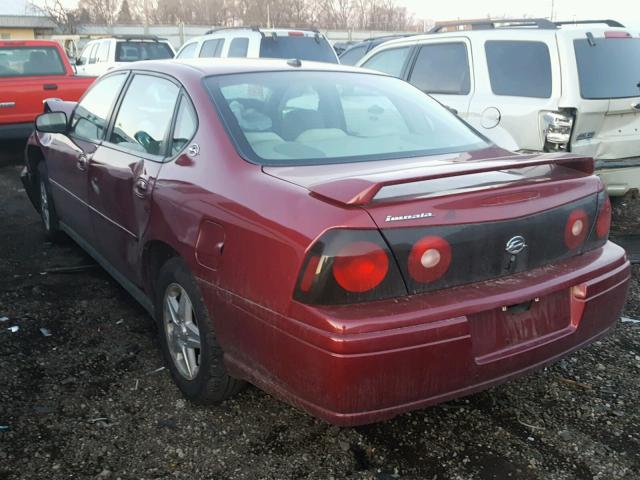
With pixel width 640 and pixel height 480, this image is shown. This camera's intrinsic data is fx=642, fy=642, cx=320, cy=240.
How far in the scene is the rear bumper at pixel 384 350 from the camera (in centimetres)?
213

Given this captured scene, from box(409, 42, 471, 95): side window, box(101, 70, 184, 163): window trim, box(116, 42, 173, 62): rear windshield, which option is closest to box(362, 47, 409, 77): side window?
box(409, 42, 471, 95): side window

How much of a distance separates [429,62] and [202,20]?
232ft

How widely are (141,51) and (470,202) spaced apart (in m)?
14.1

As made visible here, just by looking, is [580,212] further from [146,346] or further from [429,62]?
[429,62]

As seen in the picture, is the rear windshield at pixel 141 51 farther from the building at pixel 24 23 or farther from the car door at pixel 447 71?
the building at pixel 24 23

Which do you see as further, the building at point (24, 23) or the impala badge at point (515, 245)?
the building at point (24, 23)

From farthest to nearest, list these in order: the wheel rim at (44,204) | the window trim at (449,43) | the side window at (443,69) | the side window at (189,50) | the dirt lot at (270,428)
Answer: the side window at (189,50)
the side window at (443,69)
the window trim at (449,43)
the wheel rim at (44,204)
the dirt lot at (270,428)

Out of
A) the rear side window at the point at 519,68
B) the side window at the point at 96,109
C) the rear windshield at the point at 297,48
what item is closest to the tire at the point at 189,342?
the side window at the point at 96,109

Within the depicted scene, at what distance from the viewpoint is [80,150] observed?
4.18 m

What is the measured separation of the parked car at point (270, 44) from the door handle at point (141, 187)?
763cm

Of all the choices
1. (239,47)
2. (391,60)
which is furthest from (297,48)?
(391,60)

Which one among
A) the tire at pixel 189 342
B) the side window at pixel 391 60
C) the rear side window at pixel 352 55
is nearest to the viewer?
the tire at pixel 189 342

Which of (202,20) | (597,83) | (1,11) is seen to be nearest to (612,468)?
(597,83)

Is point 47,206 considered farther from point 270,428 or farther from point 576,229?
point 576,229
